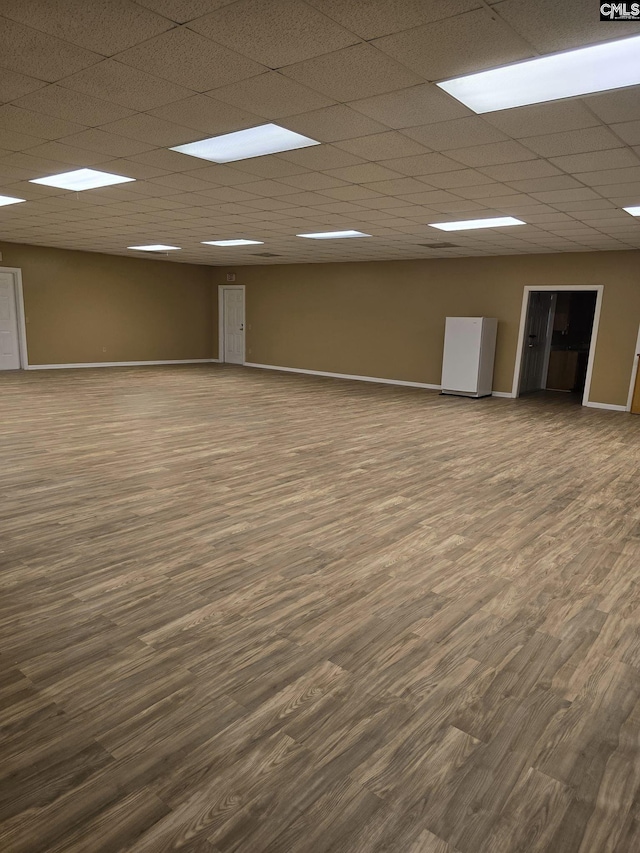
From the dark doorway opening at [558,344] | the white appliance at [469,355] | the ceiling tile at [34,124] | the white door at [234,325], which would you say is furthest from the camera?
the white door at [234,325]

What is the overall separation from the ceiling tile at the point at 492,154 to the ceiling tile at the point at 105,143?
237 centimetres

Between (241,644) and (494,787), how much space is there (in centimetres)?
111

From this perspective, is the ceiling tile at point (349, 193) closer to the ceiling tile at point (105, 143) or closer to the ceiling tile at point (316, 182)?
the ceiling tile at point (316, 182)

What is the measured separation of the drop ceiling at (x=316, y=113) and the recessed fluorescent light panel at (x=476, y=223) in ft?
0.72

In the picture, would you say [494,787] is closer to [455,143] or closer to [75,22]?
[75,22]

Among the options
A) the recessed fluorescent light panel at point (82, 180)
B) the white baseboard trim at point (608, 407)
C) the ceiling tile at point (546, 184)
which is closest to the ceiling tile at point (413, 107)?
the ceiling tile at point (546, 184)

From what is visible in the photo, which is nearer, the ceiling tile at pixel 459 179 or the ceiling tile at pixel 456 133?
the ceiling tile at pixel 456 133

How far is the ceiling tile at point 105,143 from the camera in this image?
4078 millimetres

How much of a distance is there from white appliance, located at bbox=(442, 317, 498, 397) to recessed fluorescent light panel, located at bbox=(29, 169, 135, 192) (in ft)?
20.7

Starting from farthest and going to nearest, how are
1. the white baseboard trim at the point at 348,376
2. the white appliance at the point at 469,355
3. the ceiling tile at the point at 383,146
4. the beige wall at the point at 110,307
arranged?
the beige wall at the point at 110,307 < the white baseboard trim at the point at 348,376 < the white appliance at the point at 469,355 < the ceiling tile at the point at 383,146

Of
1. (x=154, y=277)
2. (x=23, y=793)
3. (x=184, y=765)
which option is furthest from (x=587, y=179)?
(x=154, y=277)

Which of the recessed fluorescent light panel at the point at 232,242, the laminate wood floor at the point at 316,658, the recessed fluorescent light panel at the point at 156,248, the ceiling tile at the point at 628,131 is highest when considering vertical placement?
the ceiling tile at the point at 628,131

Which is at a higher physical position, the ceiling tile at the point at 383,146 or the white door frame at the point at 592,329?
the ceiling tile at the point at 383,146

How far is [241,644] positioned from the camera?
2363 mm
